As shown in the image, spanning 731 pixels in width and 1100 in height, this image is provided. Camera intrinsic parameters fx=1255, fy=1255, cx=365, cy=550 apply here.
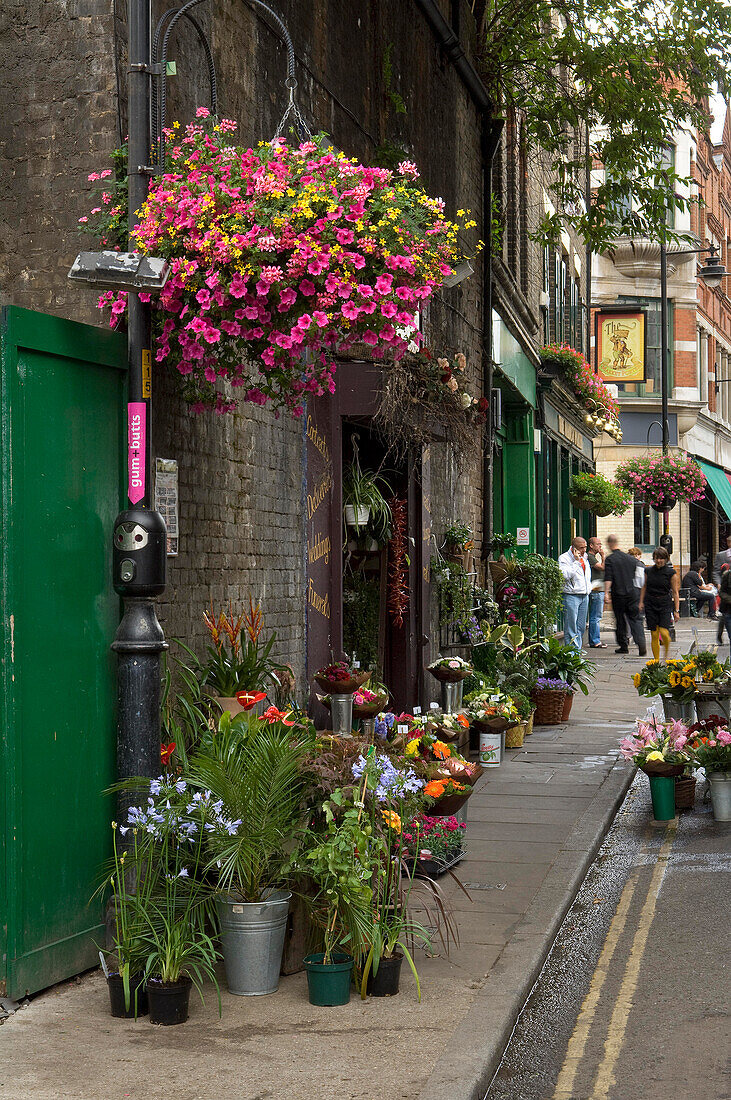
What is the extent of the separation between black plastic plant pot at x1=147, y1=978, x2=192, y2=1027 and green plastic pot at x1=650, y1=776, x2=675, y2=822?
5330mm

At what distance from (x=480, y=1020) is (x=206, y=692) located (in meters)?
2.60

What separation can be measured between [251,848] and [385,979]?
82cm

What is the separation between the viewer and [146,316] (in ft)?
18.9

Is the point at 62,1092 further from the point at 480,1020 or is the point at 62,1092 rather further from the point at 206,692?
the point at 206,692

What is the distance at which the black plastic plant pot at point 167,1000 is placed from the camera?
16.4ft

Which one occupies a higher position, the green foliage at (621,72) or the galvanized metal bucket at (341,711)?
the green foliage at (621,72)

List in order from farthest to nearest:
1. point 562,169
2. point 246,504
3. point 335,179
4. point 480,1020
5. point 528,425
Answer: point 528,425 → point 562,169 → point 246,504 → point 335,179 → point 480,1020

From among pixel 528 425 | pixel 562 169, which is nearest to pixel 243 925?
pixel 562 169

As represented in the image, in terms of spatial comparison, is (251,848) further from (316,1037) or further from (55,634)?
(55,634)

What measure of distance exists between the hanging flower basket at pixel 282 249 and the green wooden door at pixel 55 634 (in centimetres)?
52

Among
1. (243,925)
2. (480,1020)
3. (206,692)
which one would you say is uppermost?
(206,692)

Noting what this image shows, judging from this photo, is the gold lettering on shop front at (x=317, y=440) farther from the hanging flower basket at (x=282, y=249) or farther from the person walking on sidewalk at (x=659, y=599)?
the person walking on sidewalk at (x=659, y=599)

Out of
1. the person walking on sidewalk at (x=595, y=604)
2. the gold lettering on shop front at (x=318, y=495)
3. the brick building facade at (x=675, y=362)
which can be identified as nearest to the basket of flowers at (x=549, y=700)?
the gold lettering on shop front at (x=318, y=495)

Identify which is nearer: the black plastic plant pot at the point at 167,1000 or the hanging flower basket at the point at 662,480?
the black plastic plant pot at the point at 167,1000
